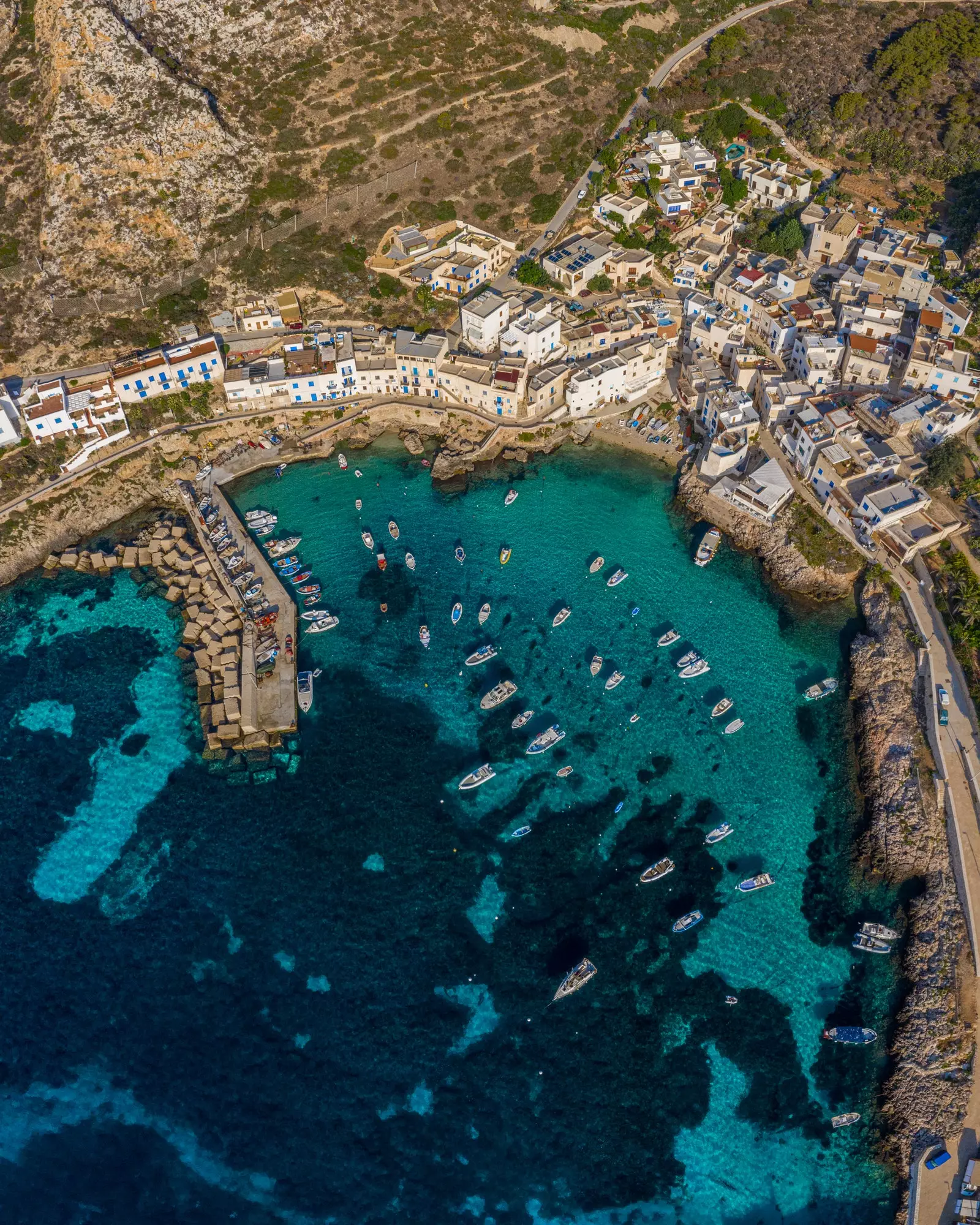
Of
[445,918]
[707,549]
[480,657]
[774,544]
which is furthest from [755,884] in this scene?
[774,544]

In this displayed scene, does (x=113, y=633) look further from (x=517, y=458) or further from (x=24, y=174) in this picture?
(x=24, y=174)

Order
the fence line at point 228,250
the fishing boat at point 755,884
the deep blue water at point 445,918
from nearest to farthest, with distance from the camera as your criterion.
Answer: the deep blue water at point 445,918 → the fishing boat at point 755,884 → the fence line at point 228,250

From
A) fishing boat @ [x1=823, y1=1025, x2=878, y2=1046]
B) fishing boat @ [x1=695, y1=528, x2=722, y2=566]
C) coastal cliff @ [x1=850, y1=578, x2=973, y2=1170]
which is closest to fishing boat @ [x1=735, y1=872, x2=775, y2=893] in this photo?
coastal cliff @ [x1=850, y1=578, x2=973, y2=1170]

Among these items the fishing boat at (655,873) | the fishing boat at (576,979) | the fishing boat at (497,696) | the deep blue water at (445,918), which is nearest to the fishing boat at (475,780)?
the deep blue water at (445,918)

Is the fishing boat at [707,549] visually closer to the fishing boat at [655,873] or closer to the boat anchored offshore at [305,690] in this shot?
the fishing boat at [655,873]

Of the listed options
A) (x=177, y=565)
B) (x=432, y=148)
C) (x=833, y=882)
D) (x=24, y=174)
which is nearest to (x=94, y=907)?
(x=177, y=565)
